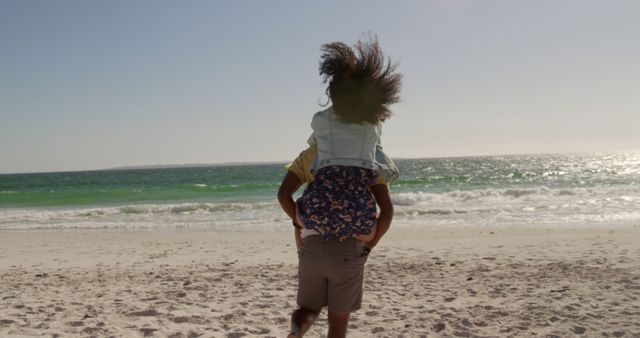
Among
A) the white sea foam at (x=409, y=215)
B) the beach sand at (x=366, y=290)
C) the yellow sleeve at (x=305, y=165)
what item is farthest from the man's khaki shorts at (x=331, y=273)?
the white sea foam at (x=409, y=215)

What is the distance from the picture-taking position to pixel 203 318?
15.9 ft

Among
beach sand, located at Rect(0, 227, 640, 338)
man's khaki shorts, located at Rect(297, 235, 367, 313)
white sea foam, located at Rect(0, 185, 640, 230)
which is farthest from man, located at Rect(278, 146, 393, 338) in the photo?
white sea foam, located at Rect(0, 185, 640, 230)

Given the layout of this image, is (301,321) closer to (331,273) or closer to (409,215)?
(331,273)

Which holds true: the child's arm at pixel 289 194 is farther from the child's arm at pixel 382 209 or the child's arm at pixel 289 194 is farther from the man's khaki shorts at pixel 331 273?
the child's arm at pixel 382 209

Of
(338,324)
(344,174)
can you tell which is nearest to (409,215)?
(338,324)

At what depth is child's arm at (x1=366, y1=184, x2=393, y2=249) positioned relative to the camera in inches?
89.1

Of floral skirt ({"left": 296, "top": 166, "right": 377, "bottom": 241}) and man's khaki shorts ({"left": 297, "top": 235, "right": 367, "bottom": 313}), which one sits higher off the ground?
floral skirt ({"left": 296, "top": 166, "right": 377, "bottom": 241})

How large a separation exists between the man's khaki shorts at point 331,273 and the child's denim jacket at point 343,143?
33 cm

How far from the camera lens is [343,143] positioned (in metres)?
2.22

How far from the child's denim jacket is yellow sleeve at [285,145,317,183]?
2.1 inches

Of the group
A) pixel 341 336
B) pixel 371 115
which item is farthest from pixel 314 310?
pixel 371 115

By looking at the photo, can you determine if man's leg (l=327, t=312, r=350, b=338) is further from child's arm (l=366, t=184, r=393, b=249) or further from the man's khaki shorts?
child's arm (l=366, t=184, r=393, b=249)

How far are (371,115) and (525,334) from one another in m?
2.95

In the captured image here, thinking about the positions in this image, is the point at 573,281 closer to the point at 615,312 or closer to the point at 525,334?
the point at 615,312
